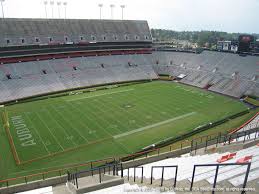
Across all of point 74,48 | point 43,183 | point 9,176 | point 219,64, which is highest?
point 74,48

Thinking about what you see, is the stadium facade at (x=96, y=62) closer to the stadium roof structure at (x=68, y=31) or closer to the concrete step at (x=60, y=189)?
the stadium roof structure at (x=68, y=31)

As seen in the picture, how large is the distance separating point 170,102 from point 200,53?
29930 millimetres

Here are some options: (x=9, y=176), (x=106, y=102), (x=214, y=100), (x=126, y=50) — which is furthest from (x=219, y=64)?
(x=9, y=176)

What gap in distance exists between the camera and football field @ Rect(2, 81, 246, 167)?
25.5 metres

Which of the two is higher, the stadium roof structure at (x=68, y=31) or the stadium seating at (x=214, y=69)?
the stadium roof structure at (x=68, y=31)

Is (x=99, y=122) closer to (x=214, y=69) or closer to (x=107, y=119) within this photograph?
(x=107, y=119)

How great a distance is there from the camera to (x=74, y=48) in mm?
56031

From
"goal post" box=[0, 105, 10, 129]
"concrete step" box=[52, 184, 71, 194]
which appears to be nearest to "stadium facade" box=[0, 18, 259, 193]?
"goal post" box=[0, 105, 10, 129]

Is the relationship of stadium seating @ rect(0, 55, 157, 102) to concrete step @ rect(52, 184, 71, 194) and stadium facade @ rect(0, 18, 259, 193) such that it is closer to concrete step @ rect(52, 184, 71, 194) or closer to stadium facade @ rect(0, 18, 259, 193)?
stadium facade @ rect(0, 18, 259, 193)

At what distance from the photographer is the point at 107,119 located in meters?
32.5

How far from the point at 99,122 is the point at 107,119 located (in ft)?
4.78

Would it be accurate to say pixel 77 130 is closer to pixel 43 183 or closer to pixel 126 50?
pixel 43 183

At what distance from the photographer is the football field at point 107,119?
83.6ft

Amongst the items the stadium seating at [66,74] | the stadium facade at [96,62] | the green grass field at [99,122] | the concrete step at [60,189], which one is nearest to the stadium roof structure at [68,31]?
the stadium facade at [96,62]
